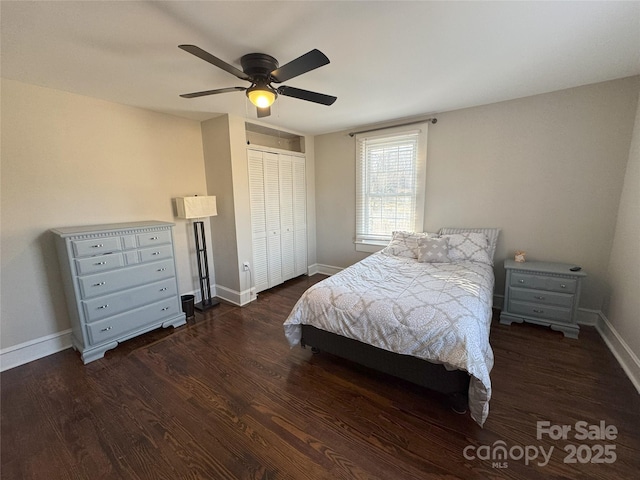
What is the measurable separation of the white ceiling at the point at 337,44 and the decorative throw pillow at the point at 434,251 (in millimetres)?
1618

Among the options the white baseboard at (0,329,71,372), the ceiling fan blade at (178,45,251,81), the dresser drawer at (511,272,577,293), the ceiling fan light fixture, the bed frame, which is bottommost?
the white baseboard at (0,329,71,372)

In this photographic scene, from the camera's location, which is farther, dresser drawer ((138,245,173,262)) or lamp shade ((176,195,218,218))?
lamp shade ((176,195,218,218))

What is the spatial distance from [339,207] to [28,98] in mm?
3713

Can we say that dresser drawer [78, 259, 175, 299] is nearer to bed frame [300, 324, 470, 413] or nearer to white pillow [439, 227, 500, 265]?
bed frame [300, 324, 470, 413]

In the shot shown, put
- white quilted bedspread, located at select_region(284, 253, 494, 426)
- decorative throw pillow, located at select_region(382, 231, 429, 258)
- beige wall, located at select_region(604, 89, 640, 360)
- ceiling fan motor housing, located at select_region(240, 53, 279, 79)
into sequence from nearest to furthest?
1. white quilted bedspread, located at select_region(284, 253, 494, 426)
2. ceiling fan motor housing, located at select_region(240, 53, 279, 79)
3. beige wall, located at select_region(604, 89, 640, 360)
4. decorative throw pillow, located at select_region(382, 231, 429, 258)

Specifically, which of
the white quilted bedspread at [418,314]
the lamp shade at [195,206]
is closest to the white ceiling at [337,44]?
the lamp shade at [195,206]

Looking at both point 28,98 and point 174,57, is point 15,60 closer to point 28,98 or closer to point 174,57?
point 28,98

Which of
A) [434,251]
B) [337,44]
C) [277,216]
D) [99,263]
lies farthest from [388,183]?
[99,263]

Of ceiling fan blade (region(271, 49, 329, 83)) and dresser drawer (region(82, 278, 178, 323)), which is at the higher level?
ceiling fan blade (region(271, 49, 329, 83))

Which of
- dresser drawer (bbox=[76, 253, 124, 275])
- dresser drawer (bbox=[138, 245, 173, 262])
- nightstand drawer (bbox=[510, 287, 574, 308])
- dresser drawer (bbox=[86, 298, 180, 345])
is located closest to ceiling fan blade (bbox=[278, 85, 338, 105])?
dresser drawer (bbox=[138, 245, 173, 262])

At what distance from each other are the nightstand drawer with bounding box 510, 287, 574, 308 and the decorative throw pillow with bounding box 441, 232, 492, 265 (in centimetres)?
41

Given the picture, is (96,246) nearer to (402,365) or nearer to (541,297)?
(402,365)

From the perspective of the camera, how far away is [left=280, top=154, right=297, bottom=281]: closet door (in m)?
3.97

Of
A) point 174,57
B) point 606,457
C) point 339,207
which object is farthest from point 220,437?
point 339,207
